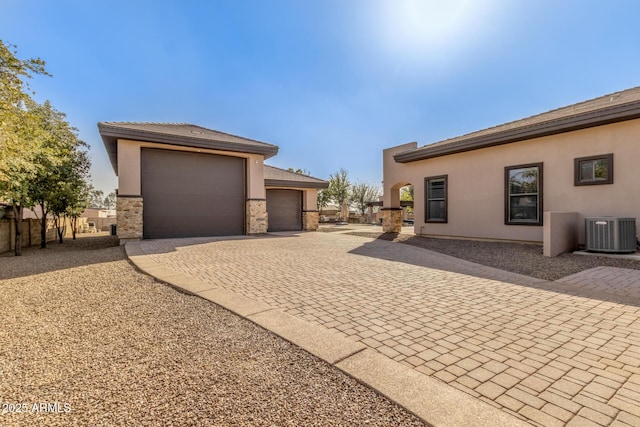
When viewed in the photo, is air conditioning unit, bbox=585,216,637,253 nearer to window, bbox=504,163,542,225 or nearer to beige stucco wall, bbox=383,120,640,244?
beige stucco wall, bbox=383,120,640,244

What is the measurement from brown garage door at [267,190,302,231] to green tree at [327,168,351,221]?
59.5ft

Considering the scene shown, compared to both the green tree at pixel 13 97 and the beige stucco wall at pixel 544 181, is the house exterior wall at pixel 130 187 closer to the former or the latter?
the green tree at pixel 13 97

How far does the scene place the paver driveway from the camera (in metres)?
1.87

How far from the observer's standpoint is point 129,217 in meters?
9.88

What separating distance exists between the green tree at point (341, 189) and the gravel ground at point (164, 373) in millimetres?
32112

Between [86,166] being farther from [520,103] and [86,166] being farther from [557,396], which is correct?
[520,103]

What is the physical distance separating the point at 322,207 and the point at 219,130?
22.2 metres

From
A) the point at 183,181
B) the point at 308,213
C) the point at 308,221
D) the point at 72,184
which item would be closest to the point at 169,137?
the point at 183,181

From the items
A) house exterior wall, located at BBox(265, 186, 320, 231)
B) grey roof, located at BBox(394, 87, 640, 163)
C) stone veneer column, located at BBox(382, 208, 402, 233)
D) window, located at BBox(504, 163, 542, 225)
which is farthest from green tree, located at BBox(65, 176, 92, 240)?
window, located at BBox(504, 163, 542, 225)

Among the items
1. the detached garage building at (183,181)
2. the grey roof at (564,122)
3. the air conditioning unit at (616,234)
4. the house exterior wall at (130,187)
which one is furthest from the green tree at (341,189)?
the air conditioning unit at (616,234)

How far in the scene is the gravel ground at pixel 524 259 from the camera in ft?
18.8

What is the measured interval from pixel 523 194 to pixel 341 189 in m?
27.3

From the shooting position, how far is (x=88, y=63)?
903 centimetres

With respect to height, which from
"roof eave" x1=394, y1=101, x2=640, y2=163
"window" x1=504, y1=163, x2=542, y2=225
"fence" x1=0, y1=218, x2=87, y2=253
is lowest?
"fence" x1=0, y1=218, x2=87, y2=253
